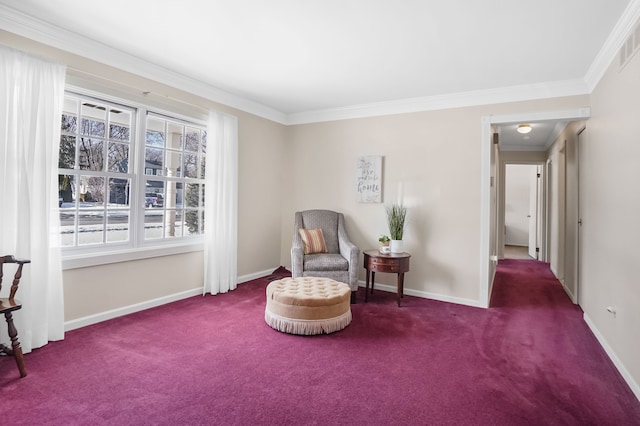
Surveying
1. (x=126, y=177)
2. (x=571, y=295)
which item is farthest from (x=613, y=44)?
(x=126, y=177)

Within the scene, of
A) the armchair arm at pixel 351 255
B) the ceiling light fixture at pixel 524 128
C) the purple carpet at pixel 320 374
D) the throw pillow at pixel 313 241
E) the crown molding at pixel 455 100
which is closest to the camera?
the purple carpet at pixel 320 374

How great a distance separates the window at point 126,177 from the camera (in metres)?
3.05

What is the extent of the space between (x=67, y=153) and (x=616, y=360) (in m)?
4.70

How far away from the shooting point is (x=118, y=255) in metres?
3.27

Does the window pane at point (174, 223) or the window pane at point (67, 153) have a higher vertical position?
the window pane at point (67, 153)

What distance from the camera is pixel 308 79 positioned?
148 inches

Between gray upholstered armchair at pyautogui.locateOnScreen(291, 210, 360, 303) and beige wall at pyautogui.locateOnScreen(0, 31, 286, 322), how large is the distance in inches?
27.8

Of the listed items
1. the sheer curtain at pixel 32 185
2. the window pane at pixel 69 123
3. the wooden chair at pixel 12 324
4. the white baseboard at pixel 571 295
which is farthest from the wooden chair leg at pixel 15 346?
the white baseboard at pixel 571 295

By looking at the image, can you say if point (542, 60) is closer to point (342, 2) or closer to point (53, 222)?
point (342, 2)

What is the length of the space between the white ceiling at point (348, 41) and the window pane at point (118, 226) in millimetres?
1406

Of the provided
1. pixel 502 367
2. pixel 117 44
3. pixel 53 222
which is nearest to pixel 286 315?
pixel 502 367

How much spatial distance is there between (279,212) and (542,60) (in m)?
3.75

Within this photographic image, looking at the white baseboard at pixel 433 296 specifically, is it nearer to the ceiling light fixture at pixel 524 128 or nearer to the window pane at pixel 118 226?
the ceiling light fixture at pixel 524 128

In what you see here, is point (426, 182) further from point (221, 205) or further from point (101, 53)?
point (101, 53)
